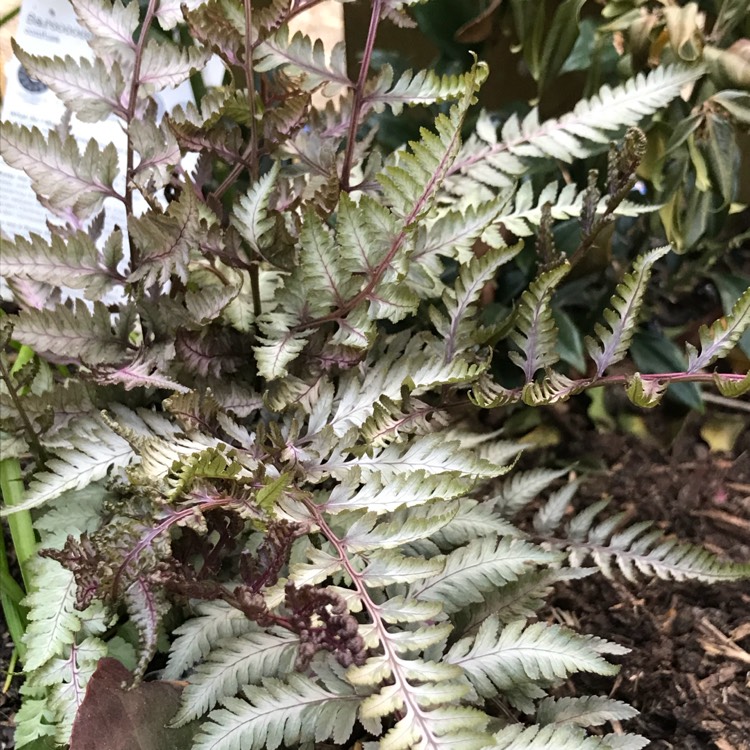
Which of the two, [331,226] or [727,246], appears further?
[727,246]

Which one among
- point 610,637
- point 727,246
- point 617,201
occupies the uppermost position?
point 617,201

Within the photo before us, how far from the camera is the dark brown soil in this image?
2.85 feet

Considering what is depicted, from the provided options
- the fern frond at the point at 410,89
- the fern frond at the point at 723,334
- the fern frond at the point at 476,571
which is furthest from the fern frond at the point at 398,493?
the fern frond at the point at 410,89

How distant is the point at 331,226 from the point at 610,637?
2.18 ft

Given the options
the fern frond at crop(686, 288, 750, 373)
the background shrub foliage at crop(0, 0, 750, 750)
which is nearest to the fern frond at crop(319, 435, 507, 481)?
the background shrub foliage at crop(0, 0, 750, 750)

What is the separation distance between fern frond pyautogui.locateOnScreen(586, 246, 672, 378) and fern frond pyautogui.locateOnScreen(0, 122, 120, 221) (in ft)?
1.70

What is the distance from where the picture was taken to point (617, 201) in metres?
0.73

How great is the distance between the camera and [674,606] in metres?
1.00

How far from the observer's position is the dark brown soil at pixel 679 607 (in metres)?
0.87

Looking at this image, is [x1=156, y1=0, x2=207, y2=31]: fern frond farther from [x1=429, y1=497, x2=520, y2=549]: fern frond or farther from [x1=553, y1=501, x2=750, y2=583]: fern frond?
[x1=553, y1=501, x2=750, y2=583]: fern frond

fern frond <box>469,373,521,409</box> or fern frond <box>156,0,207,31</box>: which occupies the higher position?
fern frond <box>156,0,207,31</box>

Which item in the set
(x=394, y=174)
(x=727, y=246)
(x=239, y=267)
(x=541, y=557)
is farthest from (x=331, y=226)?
(x=727, y=246)

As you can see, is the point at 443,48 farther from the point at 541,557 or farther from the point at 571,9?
the point at 541,557

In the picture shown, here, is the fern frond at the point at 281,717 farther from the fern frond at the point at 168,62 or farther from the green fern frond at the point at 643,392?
the fern frond at the point at 168,62
